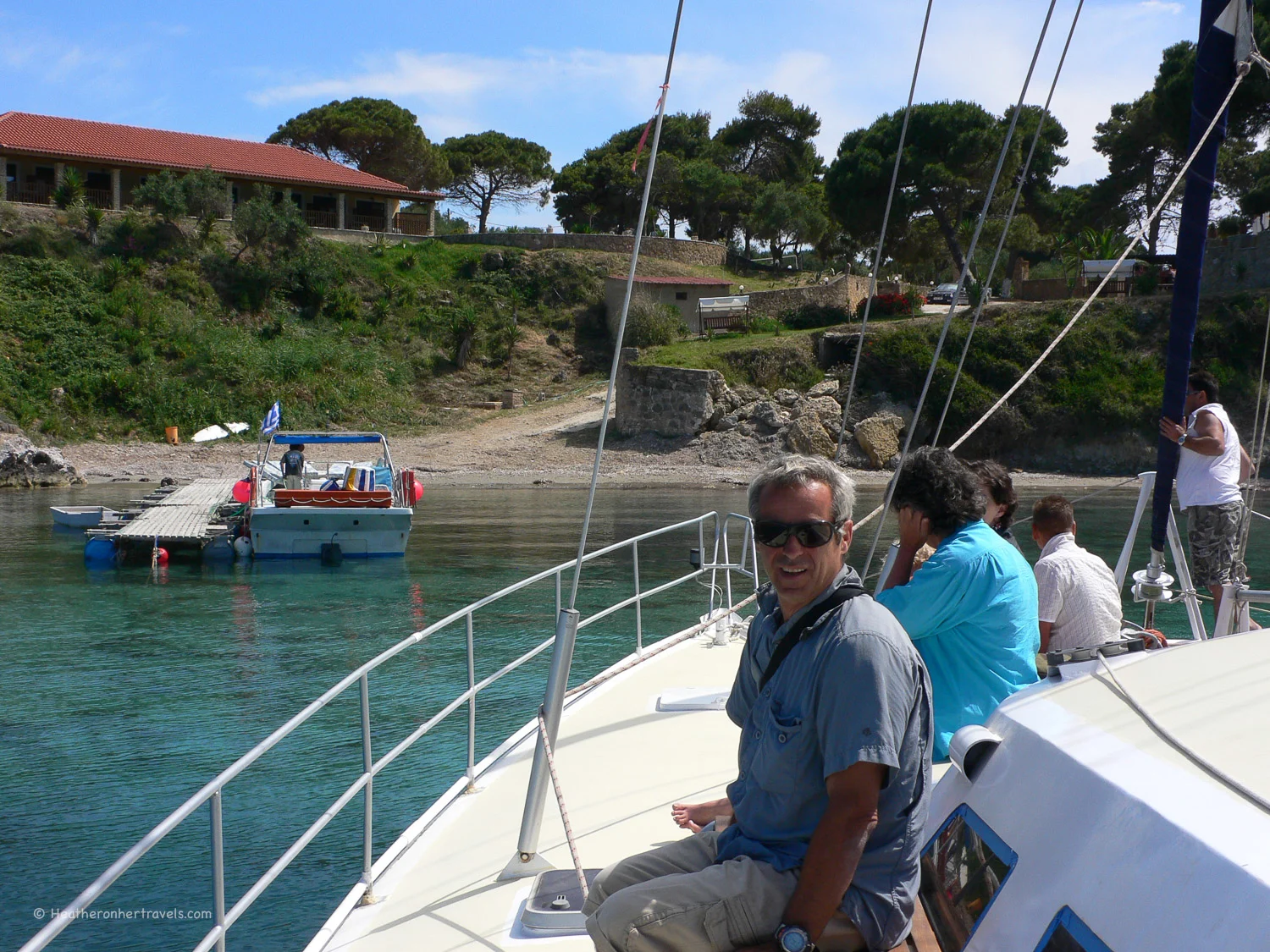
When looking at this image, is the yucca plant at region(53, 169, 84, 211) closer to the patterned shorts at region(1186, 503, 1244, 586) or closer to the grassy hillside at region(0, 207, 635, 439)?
the grassy hillside at region(0, 207, 635, 439)

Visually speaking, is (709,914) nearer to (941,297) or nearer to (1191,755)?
(1191,755)

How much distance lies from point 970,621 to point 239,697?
8717mm

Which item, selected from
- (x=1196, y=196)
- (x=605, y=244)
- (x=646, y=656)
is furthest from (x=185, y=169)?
(x=1196, y=196)

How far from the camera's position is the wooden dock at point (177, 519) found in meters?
19.1

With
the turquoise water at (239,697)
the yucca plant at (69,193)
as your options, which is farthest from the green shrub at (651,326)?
the yucca plant at (69,193)

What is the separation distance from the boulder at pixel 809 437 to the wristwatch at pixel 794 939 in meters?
35.4

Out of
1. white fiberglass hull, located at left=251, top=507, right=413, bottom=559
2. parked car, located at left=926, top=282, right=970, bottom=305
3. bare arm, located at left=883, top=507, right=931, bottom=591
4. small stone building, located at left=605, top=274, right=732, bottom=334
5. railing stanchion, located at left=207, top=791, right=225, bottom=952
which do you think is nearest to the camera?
railing stanchion, located at left=207, top=791, right=225, bottom=952

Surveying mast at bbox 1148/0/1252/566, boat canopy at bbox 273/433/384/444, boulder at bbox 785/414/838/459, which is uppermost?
mast at bbox 1148/0/1252/566

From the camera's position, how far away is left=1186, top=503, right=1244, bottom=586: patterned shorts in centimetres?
569

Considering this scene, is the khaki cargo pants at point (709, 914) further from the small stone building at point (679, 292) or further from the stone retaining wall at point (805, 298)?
the stone retaining wall at point (805, 298)

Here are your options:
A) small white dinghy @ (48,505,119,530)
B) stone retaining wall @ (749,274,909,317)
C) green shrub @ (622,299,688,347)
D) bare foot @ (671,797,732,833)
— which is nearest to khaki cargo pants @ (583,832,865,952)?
bare foot @ (671,797,732,833)

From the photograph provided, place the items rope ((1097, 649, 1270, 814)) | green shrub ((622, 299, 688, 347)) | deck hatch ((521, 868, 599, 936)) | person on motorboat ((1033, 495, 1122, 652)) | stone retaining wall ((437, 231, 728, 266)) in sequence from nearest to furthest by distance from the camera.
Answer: rope ((1097, 649, 1270, 814)) → deck hatch ((521, 868, 599, 936)) → person on motorboat ((1033, 495, 1122, 652)) → green shrub ((622, 299, 688, 347)) → stone retaining wall ((437, 231, 728, 266))

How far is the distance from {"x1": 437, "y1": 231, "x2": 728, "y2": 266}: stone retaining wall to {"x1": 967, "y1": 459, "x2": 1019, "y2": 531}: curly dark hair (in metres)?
51.7

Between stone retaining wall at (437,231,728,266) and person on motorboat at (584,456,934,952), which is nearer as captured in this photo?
person on motorboat at (584,456,934,952)
